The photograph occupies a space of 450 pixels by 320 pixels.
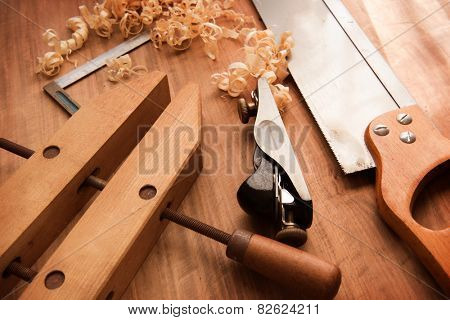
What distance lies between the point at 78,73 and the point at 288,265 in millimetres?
791

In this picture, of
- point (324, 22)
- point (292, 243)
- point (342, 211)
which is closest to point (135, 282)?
point (292, 243)

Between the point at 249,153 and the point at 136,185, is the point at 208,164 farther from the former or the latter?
the point at 136,185

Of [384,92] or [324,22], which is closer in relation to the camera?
[384,92]

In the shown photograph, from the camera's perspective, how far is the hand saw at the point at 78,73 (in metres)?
1.13

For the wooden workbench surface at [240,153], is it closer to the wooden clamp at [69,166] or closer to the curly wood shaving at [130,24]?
the curly wood shaving at [130,24]

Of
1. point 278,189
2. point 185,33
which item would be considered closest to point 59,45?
point 185,33

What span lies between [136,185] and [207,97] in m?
0.39

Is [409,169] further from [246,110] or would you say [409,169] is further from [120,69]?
[120,69]

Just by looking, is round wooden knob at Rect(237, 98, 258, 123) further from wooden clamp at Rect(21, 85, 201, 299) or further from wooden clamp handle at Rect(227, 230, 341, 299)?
wooden clamp handle at Rect(227, 230, 341, 299)

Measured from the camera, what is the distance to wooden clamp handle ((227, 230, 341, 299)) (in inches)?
28.3

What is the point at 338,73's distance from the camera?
1118mm

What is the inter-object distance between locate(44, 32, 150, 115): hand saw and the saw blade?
376 mm

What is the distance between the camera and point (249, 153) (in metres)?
1.02
